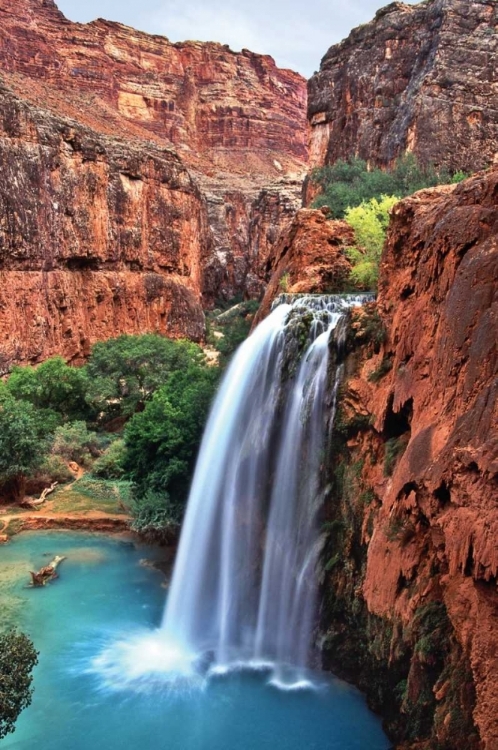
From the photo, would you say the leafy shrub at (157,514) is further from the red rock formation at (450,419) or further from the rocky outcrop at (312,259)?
the red rock formation at (450,419)

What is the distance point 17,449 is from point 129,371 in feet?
31.8

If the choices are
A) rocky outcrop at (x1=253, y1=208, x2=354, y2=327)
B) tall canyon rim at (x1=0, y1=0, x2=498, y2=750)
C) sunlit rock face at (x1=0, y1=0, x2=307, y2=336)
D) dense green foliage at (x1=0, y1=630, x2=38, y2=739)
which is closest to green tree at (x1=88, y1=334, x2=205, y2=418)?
tall canyon rim at (x1=0, y1=0, x2=498, y2=750)

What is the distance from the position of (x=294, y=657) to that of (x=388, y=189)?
22728 mm

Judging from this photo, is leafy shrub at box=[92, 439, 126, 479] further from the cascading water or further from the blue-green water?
the blue-green water

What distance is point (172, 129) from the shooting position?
8244 cm

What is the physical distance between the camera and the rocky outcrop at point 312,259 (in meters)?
18.9

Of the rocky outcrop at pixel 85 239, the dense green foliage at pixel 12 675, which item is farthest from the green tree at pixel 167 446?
the rocky outcrop at pixel 85 239

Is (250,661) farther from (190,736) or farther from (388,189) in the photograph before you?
(388,189)

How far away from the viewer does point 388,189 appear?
1089 inches

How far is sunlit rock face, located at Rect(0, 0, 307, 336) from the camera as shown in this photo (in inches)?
1503

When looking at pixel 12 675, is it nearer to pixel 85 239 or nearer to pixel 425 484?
pixel 425 484

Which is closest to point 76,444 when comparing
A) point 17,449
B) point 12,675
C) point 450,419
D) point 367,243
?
point 17,449

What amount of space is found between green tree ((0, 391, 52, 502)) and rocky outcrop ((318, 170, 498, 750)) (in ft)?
41.4

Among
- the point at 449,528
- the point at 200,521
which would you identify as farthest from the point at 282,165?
the point at 449,528
